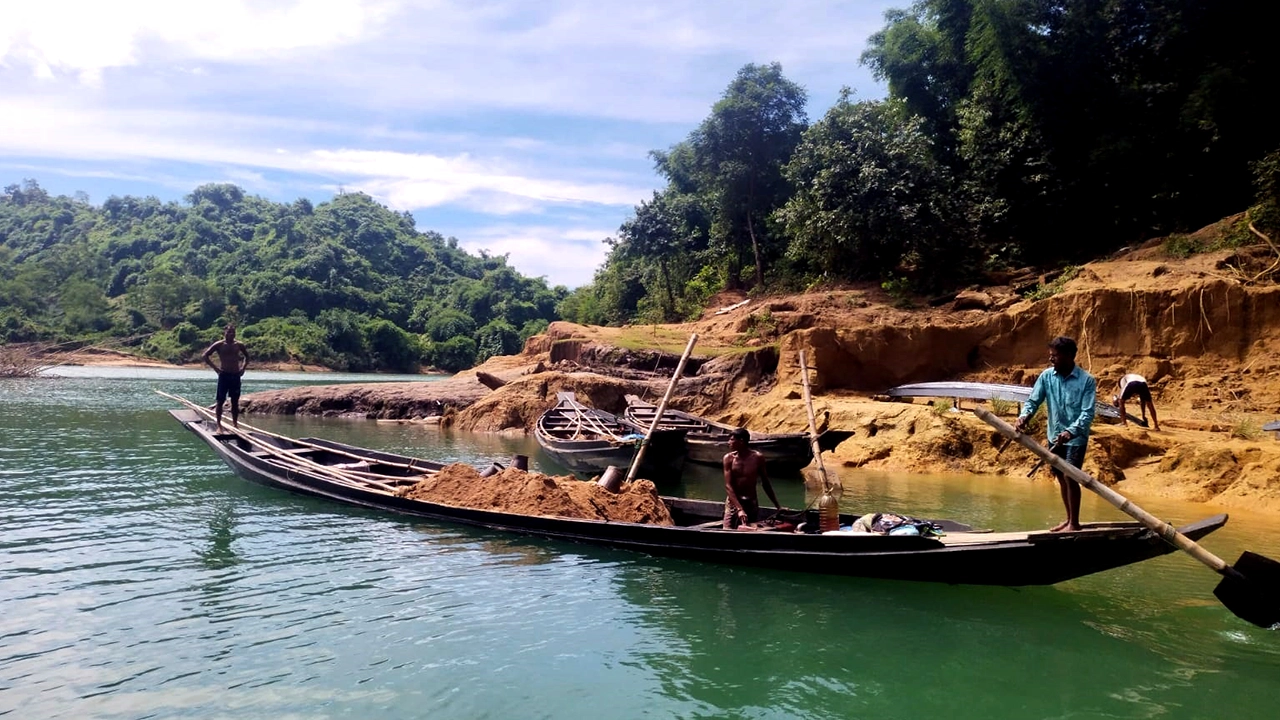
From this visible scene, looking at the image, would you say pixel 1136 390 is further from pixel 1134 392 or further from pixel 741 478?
pixel 741 478

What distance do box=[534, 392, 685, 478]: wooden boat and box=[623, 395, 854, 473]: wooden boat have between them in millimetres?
542

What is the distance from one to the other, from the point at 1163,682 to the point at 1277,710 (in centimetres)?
67

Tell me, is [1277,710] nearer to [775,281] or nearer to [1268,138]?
[1268,138]

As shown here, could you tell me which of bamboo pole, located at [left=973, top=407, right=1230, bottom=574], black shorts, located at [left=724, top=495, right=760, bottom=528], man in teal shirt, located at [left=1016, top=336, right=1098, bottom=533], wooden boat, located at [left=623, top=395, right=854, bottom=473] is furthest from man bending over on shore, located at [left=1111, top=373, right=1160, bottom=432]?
bamboo pole, located at [left=973, top=407, right=1230, bottom=574]

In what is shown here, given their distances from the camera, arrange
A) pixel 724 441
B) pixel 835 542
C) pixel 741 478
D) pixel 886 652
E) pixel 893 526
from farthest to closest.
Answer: pixel 724 441, pixel 741 478, pixel 893 526, pixel 835 542, pixel 886 652

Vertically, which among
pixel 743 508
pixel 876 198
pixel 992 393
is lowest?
pixel 743 508

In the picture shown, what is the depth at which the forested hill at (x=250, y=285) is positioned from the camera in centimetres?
6112

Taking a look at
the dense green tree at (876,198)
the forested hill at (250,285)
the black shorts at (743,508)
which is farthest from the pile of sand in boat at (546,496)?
the forested hill at (250,285)

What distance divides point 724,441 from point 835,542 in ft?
30.3

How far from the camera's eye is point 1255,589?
19.1 ft

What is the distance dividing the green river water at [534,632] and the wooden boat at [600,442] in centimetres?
489

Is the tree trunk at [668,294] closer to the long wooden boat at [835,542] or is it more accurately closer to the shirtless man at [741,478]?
the long wooden boat at [835,542]

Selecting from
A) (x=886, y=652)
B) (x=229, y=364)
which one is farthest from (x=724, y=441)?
(x=886, y=652)

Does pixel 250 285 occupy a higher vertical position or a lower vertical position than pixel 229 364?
higher
